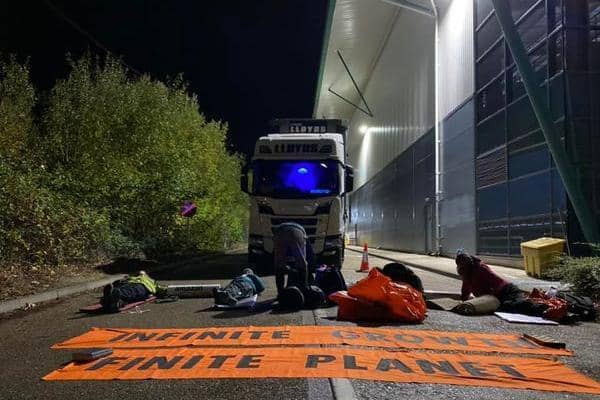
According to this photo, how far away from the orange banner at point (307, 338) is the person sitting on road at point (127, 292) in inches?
60.8

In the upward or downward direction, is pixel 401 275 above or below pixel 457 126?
below

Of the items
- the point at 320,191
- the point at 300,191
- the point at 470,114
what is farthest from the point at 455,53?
the point at 300,191

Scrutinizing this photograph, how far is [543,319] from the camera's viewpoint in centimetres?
827

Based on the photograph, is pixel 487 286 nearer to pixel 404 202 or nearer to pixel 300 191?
pixel 300 191

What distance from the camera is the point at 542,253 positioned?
14.1 metres

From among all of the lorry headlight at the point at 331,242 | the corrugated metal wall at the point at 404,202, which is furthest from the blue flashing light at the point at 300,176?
the corrugated metal wall at the point at 404,202

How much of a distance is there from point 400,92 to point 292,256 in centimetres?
2840

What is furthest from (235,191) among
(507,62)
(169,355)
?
(169,355)

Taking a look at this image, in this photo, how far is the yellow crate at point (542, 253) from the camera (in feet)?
45.8

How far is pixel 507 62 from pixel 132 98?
1199 cm

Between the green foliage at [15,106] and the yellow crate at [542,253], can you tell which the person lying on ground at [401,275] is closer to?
the yellow crate at [542,253]

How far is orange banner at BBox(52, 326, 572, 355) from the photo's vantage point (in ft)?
20.9

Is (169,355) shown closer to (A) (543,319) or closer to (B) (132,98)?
(A) (543,319)

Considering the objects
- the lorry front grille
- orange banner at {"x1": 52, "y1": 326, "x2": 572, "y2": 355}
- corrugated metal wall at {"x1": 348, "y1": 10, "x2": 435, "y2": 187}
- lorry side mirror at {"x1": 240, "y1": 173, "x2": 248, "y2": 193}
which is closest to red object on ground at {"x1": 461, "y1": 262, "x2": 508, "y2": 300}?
orange banner at {"x1": 52, "y1": 326, "x2": 572, "y2": 355}
